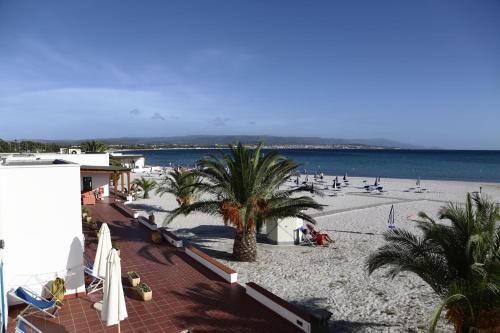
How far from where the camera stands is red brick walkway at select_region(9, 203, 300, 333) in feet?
21.2

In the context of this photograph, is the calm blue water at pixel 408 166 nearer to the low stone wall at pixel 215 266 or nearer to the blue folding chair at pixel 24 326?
the low stone wall at pixel 215 266

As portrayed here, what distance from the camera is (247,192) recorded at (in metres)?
11.2

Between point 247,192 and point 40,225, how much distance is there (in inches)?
233

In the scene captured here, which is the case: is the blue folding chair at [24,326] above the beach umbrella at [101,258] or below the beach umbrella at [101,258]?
below

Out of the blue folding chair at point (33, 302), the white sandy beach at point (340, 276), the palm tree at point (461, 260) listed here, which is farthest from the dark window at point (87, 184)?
the palm tree at point (461, 260)

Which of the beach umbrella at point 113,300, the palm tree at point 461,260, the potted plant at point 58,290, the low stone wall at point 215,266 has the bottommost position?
the low stone wall at point 215,266

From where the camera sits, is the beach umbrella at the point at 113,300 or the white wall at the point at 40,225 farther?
the white wall at the point at 40,225

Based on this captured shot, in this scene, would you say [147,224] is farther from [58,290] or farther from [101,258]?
[58,290]

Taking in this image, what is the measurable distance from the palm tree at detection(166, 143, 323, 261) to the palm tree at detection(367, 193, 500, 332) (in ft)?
16.9

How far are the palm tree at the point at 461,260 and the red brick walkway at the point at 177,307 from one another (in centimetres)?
254

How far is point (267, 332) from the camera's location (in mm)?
6367

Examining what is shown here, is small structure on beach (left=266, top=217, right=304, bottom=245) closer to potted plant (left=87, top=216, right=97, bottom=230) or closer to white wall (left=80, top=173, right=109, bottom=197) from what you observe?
potted plant (left=87, top=216, right=97, bottom=230)

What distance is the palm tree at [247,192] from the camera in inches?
441

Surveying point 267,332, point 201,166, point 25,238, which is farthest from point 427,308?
point 25,238
